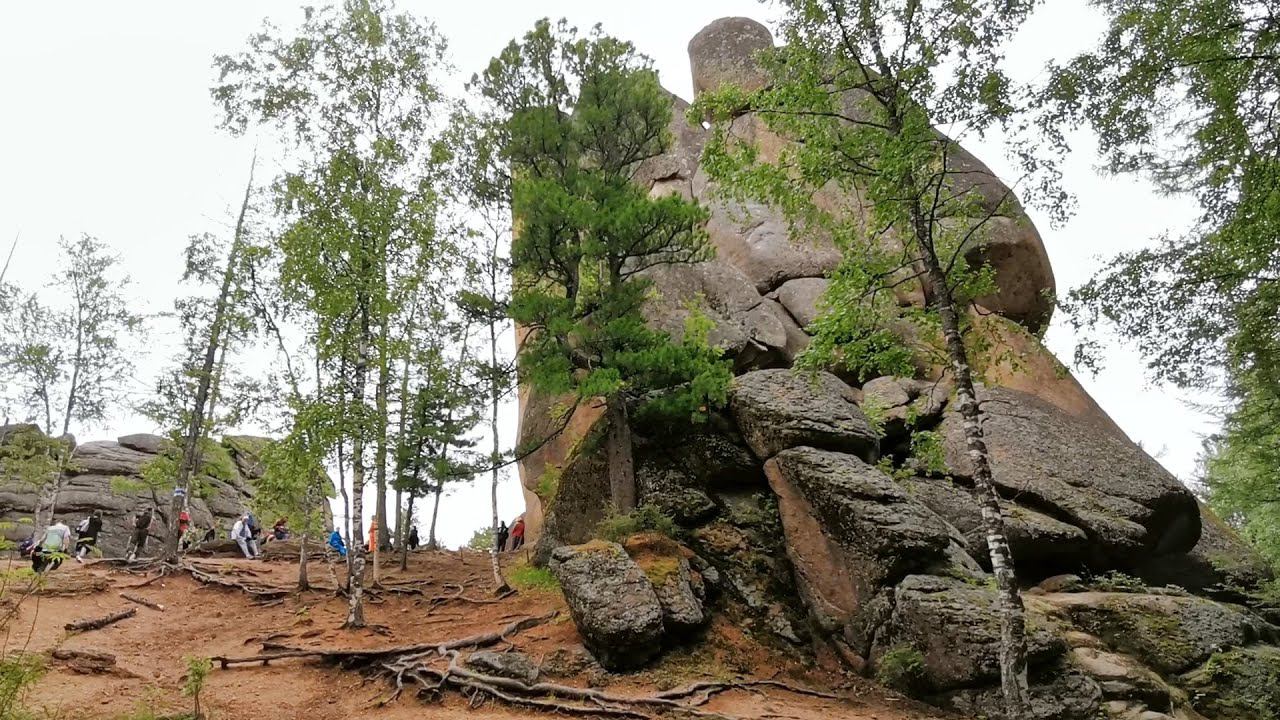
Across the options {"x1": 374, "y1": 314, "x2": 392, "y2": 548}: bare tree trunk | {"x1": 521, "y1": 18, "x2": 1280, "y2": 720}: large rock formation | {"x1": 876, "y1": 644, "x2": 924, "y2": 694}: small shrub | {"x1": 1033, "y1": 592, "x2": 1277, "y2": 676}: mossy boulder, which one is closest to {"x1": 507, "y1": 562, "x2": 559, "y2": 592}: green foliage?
{"x1": 521, "y1": 18, "x2": 1280, "y2": 720}: large rock formation

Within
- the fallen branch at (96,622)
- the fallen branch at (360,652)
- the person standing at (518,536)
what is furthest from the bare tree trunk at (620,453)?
the person standing at (518,536)

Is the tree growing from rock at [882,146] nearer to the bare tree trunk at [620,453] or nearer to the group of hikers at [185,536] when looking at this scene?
the bare tree trunk at [620,453]

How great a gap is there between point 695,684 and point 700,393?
5299 mm

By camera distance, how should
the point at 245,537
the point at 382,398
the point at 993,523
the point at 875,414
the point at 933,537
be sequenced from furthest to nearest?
the point at 245,537, the point at 382,398, the point at 875,414, the point at 933,537, the point at 993,523

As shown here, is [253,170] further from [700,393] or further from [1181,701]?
[1181,701]

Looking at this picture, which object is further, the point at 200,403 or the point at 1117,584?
the point at 200,403

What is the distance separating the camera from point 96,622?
483 inches

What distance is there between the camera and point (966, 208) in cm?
926

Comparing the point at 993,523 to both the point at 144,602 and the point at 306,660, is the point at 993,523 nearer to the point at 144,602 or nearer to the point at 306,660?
the point at 306,660

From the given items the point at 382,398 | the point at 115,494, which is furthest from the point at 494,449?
Result: the point at 115,494

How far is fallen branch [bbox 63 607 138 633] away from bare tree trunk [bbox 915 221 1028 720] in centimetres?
1478

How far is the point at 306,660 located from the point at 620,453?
6540 mm

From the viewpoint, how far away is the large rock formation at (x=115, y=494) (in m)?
24.7

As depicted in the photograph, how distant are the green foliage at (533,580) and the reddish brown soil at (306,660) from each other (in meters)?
0.25
